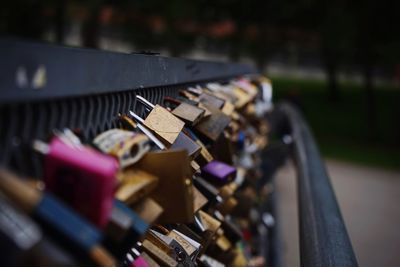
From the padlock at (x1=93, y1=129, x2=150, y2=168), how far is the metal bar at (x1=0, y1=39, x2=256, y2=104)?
0.38 feet

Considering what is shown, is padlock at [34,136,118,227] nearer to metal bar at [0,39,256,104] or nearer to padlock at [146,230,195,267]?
metal bar at [0,39,256,104]

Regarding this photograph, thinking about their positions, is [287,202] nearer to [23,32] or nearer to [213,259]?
[213,259]

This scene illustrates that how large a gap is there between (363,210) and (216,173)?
6.25m

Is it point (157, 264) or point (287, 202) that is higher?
point (157, 264)

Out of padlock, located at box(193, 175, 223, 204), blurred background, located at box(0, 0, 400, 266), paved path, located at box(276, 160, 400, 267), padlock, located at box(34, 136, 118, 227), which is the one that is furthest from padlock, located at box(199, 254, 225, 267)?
blurred background, located at box(0, 0, 400, 266)

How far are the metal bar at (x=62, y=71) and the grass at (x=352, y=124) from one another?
40.7 ft

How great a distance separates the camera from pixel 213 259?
261 cm

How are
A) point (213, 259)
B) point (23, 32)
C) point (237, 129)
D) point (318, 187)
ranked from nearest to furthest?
1. point (213, 259)
2. point (318, 187)
3. point (237, 129)
4. point (23, 32)

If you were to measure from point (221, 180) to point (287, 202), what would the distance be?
19.6ft

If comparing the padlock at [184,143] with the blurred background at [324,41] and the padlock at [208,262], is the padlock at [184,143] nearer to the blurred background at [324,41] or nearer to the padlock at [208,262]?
the padlock at [208,262]

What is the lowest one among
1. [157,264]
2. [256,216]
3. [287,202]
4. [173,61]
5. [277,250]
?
[287,202]

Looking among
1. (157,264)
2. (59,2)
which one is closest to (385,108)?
(59,2)

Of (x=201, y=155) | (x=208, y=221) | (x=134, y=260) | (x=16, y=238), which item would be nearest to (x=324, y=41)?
(x=208, y=221)

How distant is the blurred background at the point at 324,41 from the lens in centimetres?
1031
